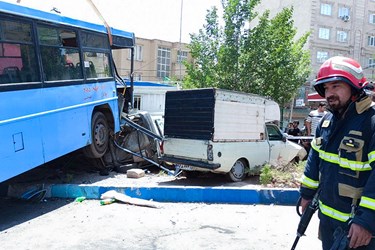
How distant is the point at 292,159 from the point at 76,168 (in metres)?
5.75

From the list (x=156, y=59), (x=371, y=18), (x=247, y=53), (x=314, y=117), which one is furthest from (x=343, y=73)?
(x=371, y=18)

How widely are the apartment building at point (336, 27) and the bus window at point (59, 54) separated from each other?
1332 inches

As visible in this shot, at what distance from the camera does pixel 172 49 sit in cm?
4231

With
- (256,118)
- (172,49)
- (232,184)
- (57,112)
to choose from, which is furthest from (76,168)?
(172,49)

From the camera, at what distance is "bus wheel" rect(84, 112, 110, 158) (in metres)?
8.67

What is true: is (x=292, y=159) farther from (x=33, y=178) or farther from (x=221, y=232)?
(x=33, y=178)

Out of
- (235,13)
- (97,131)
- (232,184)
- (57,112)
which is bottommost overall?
(232,184)

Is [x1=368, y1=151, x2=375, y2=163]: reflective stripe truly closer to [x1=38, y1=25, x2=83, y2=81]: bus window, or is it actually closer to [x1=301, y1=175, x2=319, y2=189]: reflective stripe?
[x1=301, y1=175, x2=319, y2=189]: reflective stripe

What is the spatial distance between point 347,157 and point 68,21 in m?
6.55

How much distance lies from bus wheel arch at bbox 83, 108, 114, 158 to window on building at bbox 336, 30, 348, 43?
121 feet

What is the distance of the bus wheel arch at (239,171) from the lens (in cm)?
932

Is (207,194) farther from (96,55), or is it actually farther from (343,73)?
(343,73)

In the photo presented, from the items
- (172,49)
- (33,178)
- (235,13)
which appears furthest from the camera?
(172,49)

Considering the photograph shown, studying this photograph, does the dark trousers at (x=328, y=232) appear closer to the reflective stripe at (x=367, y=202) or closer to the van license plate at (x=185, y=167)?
the reflective stripe at (x=367, y=202)
